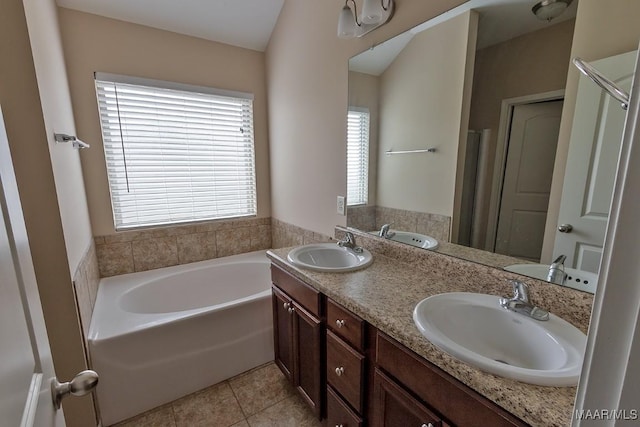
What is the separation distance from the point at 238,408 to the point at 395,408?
1.15 m

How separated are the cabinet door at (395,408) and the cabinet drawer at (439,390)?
0.03 meters

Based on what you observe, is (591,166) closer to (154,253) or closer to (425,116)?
(425,116)

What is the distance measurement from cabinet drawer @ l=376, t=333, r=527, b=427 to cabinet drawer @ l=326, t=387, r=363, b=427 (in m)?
0.35

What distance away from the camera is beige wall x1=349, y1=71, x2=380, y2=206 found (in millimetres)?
1681

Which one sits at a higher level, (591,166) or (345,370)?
(591,166)

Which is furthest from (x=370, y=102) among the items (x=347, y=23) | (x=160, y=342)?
(x=160, y=342)

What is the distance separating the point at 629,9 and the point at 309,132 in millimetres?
1664

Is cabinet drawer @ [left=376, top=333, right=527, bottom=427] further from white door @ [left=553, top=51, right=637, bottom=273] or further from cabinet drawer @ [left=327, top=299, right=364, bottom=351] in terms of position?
white door @ [left=553, top=51, right=637, bottom=273]

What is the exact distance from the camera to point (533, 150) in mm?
1049

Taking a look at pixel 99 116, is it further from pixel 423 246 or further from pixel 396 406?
pixel 396 406

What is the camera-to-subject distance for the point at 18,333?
49cm

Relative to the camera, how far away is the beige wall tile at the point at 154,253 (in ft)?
7.69
